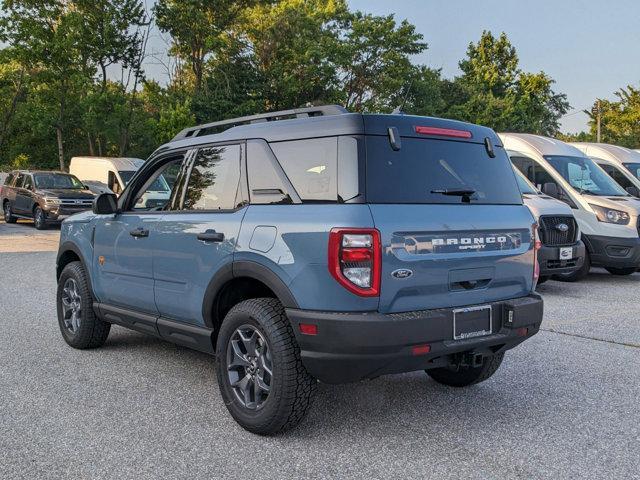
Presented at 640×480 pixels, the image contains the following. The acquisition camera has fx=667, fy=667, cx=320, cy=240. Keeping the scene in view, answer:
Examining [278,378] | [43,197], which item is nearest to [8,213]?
[43,197]

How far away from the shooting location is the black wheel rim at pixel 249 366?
3959mm

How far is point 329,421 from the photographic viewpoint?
420 centimetres

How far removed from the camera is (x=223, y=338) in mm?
4172

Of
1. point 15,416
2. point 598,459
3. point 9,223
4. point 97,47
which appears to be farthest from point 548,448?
point 97,47

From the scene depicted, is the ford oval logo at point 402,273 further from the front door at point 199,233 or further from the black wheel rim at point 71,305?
the black wheel rim at point 71,305

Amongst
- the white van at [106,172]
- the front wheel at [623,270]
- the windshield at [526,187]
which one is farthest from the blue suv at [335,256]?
the white van at [106,172]

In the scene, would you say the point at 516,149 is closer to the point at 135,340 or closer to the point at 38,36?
the point at 135,340

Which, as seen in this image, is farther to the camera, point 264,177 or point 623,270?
point 623,270

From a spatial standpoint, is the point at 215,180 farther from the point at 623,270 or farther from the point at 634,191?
the point at 634,191

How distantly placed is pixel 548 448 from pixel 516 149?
835 cm

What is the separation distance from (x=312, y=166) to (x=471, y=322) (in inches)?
51.0

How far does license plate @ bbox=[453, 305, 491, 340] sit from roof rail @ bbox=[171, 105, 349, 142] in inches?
54.0

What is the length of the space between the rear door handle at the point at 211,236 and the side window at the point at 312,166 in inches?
24.4

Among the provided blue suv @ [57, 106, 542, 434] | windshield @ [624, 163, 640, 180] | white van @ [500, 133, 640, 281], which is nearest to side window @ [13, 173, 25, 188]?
white van @ [500, 133, 640, 281]
